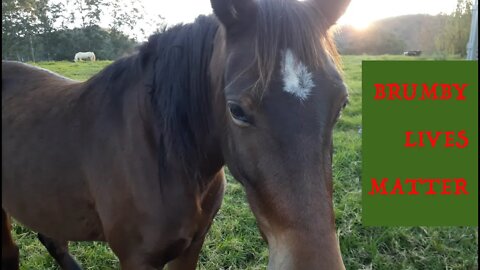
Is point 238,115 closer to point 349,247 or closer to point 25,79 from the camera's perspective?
point 25,79

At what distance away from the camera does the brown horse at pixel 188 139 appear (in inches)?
44.8

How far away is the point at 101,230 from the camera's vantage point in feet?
6.66

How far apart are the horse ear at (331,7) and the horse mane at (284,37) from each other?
0.15m

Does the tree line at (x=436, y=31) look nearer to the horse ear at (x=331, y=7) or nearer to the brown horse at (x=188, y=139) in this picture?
the horse ear at (x=331, y=7)

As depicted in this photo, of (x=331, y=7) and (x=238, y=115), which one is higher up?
(x=331, y=7)

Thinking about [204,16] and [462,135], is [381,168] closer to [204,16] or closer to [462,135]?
[462,135]

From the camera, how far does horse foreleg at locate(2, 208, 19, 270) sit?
2625 millimetres

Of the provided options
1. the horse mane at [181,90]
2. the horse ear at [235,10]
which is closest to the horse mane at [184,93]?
the horse mane at [181,90]

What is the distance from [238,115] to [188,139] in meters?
0.50

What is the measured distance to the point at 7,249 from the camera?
2643mm

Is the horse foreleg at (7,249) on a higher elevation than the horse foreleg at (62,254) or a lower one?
higher

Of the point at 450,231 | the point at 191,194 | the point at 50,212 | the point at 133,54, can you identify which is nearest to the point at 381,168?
the point at 450,231

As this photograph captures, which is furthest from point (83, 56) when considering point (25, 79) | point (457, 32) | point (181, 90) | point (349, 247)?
point (181, 90)

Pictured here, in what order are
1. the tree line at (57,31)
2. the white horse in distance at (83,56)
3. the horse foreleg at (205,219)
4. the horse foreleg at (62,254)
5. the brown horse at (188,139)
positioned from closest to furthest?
the brown horse at (188,139) → the horse foreleg at (205,219) → the horse foreleg at (62,254) → the tree line at (57,31) → the white horse in distance at (83,56)
